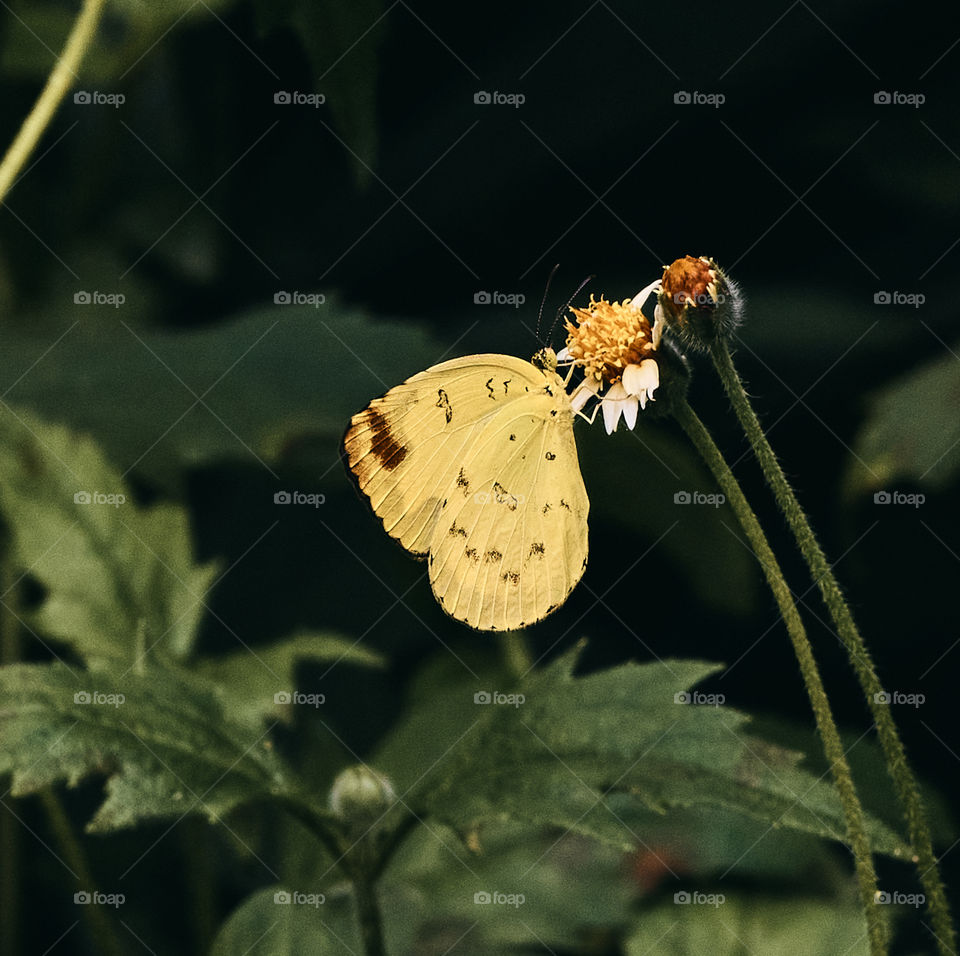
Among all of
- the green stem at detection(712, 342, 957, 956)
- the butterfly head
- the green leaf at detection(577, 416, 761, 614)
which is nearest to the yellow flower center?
the butterfly head

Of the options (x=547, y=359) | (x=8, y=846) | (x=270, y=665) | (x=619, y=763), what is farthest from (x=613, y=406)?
(x=8, y=846)

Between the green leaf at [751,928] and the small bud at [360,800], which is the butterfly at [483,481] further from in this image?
the green leaf at [751,928]

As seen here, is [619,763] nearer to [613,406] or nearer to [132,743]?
[613,406]

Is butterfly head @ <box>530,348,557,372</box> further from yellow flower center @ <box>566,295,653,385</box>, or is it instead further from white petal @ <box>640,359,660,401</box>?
white petal @ <box>640,359,660,401</box>

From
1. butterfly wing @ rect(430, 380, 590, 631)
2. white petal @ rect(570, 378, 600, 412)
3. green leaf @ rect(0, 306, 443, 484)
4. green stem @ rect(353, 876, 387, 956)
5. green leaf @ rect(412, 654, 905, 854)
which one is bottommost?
green stem @ rect(353, 876, 387, 956)

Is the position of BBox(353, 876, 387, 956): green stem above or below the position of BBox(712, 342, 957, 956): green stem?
below

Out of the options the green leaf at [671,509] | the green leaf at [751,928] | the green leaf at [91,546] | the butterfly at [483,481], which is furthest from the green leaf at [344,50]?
the green leaf at [751,928]
